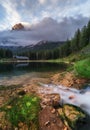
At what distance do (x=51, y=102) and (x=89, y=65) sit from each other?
17161mm

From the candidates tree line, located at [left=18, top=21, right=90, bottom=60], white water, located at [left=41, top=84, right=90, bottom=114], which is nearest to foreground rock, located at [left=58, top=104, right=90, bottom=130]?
white water, located at [left=41, top=84, right=90, bottom=114]

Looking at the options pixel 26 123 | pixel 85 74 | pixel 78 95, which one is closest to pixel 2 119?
pixel 26 123

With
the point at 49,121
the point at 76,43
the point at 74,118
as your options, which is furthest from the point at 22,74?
the point at 76,43

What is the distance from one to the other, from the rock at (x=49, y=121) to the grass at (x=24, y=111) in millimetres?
444

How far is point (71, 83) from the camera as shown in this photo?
28375 millimetres

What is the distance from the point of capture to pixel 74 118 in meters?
16.3

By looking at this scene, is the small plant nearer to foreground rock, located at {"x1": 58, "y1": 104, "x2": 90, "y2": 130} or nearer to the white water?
foreground rock, located at {"x1": 58, "y1": 104, "x2": 90, "y2": 130}

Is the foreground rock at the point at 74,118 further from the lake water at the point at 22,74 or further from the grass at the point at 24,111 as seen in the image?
the lake water at the point at 22,74

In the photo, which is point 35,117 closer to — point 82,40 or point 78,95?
point 78,95

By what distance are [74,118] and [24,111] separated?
4.08 m

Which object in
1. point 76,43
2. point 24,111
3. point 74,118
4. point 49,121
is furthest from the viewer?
point 76,43

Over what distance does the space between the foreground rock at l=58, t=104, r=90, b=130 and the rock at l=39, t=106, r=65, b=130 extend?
1.79 ft

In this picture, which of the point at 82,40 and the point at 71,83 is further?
the point at 82,40

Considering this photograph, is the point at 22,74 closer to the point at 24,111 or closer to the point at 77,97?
the point at 77,97
